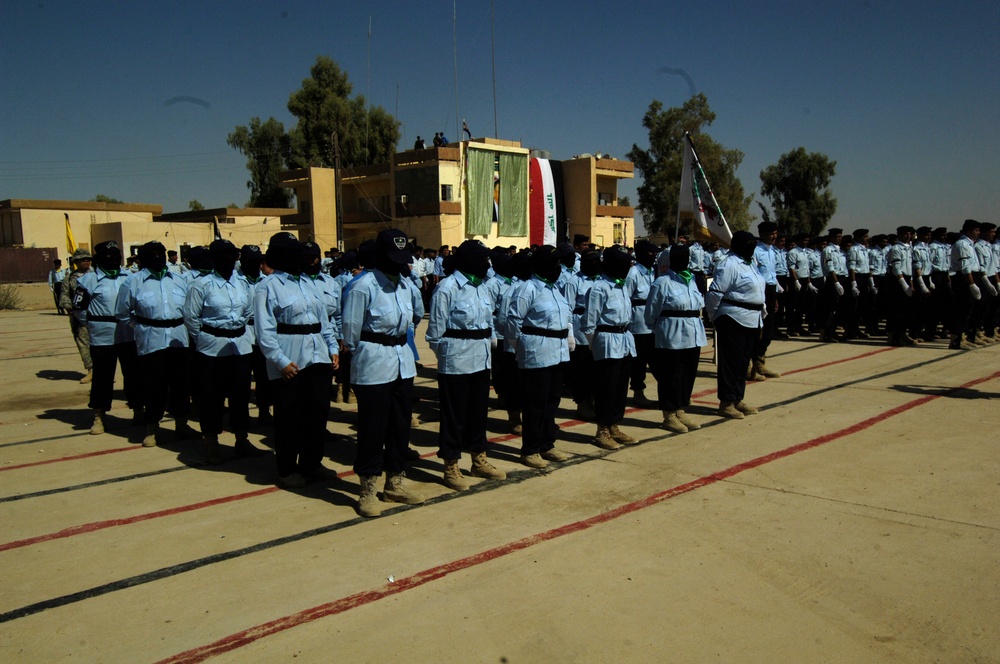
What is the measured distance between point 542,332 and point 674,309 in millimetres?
2028

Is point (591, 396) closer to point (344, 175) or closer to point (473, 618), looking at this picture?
point (473, 618)

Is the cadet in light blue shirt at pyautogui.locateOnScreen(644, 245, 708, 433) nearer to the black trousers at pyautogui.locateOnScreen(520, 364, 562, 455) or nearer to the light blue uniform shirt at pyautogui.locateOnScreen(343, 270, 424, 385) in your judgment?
the black trousers at pyautogui.locateOnScreen(520, 364, 562, 455)

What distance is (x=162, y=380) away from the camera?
784cm

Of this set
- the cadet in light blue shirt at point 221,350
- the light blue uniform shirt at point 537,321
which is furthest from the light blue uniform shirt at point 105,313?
the light blue uniform shirt at point 537,321

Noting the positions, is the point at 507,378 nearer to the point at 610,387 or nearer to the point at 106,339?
the point at 610,387

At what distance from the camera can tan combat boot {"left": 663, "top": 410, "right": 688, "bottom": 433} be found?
7875 millimetres

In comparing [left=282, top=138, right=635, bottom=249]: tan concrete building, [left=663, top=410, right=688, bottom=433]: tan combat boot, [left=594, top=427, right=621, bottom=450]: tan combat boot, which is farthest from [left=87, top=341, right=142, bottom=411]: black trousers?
[left=282, top=138, right=635, bottom=249]: tan concrete building

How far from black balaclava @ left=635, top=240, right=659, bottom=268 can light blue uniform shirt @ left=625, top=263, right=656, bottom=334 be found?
8 cm

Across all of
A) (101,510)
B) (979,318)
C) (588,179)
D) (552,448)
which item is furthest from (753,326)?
(588,179)

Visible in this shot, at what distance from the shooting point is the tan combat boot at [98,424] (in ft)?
27.6

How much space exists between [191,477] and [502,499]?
2.87 m

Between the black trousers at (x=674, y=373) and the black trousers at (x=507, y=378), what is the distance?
59.8 inches

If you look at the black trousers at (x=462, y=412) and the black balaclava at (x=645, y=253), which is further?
the black balaclava at (x=645, y=253)

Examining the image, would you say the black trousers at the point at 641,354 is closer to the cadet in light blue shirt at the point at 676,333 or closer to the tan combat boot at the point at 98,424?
the cadet in light blue shirt at the point at 676,333
